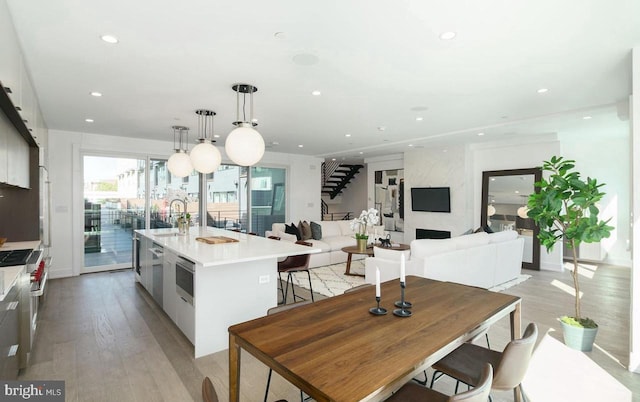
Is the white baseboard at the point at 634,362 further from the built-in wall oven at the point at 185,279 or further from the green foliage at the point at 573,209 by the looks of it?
the built-in wall oven at the point at 185,279

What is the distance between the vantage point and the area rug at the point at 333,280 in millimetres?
4821

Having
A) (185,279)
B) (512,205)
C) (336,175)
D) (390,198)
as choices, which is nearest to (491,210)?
(512,205)

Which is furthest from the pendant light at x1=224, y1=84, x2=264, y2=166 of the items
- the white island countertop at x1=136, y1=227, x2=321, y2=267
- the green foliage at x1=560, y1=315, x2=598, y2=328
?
the green foliage at x1=560, y1=315, x2=598, y2=328

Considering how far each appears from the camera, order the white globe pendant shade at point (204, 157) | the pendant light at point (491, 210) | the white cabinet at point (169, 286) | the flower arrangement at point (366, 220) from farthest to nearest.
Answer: the pendant light at point (491, 210) → the flower arrangement at point (366, 220) → the white globe pendant shade at point (204, 157) → the white cabinet at point (169, 286)

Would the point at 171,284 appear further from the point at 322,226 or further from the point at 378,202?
the point at 378,202

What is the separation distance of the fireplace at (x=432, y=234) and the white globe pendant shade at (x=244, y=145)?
607 centimetres

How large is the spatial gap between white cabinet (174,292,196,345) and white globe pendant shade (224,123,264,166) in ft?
4.82

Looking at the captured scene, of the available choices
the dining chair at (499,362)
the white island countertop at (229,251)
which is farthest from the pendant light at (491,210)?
the dining chair at (499,362)

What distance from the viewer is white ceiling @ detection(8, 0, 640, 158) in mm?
2156

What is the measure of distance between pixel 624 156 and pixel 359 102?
6.53 metres

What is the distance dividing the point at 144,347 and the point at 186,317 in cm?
46

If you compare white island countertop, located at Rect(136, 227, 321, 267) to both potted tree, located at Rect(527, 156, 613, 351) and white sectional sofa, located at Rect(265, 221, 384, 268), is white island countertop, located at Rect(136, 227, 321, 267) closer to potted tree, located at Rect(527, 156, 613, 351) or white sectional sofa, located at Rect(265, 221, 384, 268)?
potted tree, located at Rect(527, 156, 613, 351)

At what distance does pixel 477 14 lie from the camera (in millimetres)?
2184

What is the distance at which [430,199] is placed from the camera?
8039 mm
